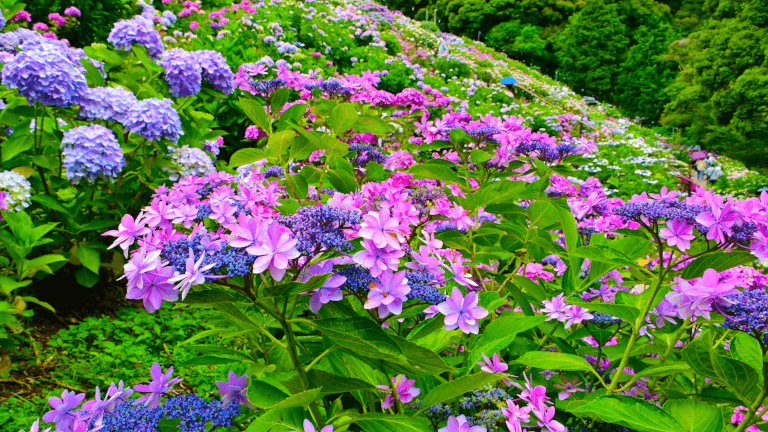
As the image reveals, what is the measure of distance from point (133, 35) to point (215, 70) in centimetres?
50

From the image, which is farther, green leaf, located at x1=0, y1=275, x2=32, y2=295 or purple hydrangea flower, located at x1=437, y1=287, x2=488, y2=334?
green leaf, located at x1=0, y1=275, x2=32, y2=295

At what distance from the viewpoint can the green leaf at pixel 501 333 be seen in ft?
3.10

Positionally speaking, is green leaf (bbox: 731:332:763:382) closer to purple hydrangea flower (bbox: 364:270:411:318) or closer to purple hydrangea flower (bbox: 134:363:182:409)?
purple hydrangea flower (bbox: 364:270:411:318)

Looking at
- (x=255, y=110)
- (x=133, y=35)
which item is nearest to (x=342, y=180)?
(x=255, y=110)

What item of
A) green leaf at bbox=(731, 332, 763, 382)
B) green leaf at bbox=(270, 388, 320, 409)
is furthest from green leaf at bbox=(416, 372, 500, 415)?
green leaf at bbox=(731, 332, 763, 382)

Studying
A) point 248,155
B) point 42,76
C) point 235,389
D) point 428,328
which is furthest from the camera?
point 42,76

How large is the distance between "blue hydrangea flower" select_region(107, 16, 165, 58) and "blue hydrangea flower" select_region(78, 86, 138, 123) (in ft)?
1.72

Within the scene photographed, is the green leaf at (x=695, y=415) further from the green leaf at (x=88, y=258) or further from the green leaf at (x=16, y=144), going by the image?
the green leaf at (x=16, y=144)

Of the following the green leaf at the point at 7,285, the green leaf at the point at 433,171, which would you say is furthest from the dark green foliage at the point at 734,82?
the green leaf at the point at 7,285

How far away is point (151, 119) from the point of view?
6.89ft

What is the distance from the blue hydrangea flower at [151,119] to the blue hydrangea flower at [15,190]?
0.48m

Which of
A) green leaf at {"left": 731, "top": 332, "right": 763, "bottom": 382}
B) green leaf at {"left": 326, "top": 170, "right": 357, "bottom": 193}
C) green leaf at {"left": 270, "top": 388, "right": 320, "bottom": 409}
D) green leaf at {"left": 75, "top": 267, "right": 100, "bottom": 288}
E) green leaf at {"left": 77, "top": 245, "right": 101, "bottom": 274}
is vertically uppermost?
green leaf at {"left": 731, "top": 332, "right": 763, "bottom": 382}

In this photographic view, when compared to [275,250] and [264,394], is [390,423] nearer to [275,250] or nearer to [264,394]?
[264,394]

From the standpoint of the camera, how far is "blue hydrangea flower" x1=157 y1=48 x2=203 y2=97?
237 centimetres
